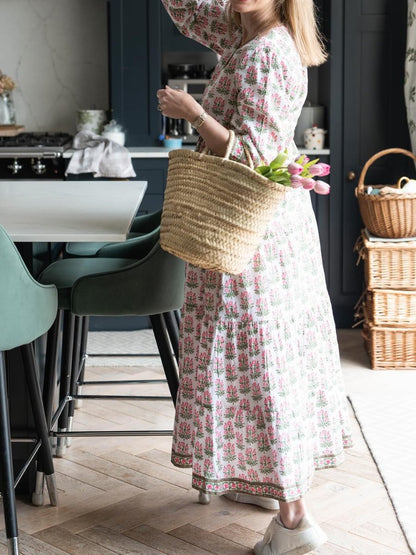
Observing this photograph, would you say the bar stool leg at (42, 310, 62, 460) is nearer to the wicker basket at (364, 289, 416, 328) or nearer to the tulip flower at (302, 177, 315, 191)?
the tulip flower at (302, 177, 315, 191)

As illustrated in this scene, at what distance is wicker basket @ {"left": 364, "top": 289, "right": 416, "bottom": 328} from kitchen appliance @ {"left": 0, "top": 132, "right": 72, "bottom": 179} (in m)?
1.77

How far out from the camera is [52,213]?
270 centimetres

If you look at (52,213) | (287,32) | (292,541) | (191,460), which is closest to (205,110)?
(287,32)

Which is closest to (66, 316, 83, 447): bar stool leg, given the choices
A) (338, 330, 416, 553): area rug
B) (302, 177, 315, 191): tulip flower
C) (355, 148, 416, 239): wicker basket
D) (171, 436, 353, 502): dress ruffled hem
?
(171, 436, 353, 502): dress ruffled hem

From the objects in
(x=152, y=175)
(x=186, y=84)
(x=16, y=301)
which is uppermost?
(x=186, y=84)

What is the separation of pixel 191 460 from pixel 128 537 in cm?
30

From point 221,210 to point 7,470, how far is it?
884mm

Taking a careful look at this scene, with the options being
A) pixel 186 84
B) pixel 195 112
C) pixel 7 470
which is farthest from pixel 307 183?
pixel 186 84

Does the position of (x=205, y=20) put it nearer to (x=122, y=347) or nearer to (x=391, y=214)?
(x=391, y=214)

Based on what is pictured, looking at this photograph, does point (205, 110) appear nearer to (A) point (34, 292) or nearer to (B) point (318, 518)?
(A) point (34, 292)

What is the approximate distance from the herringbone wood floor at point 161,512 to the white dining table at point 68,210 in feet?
2.90

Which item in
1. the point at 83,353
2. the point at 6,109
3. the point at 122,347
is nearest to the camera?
the point at 83,353

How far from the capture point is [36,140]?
4.86 metres

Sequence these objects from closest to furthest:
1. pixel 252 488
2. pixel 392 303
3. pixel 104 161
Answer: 1. pixel 252 488
2. pixel 392 303
3. pixel 104 161
